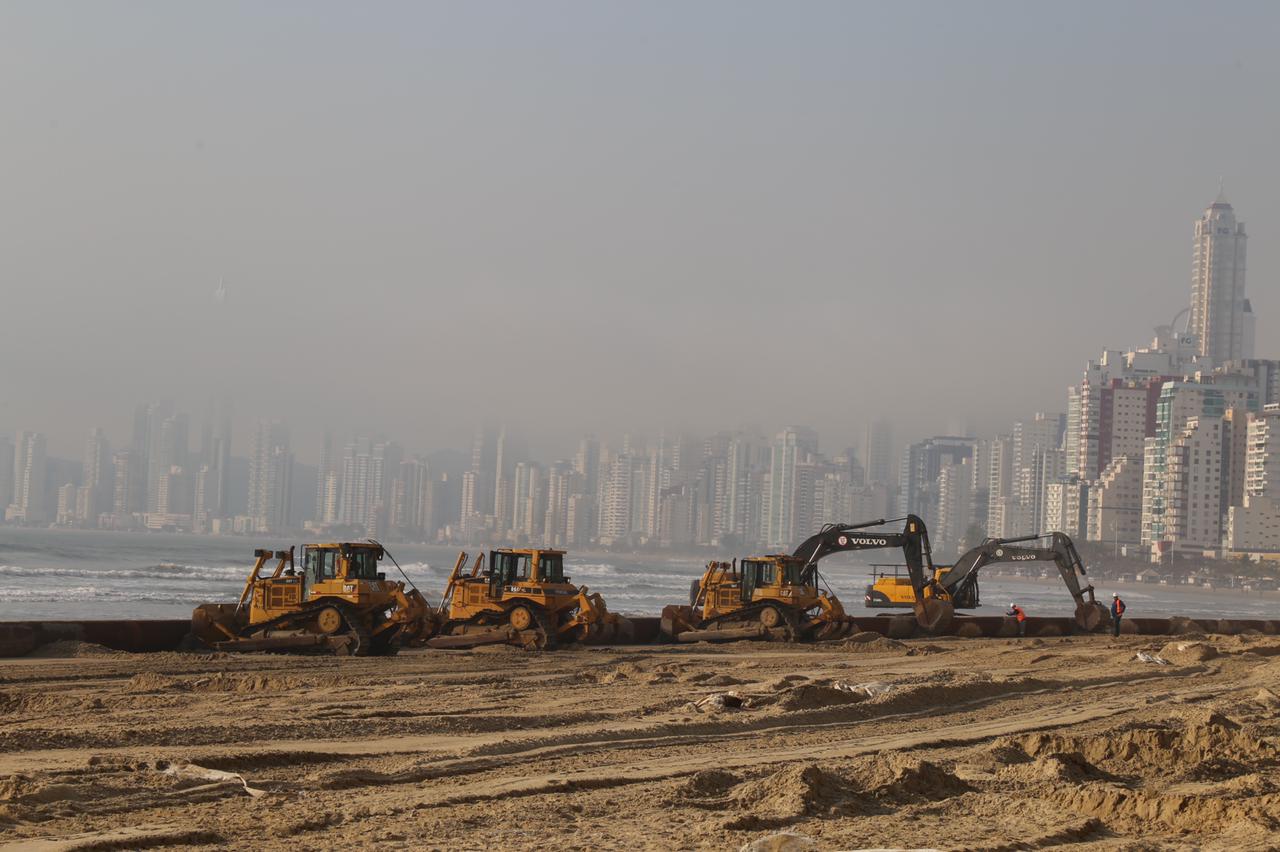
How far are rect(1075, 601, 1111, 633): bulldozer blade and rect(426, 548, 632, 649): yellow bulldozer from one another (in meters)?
16.6

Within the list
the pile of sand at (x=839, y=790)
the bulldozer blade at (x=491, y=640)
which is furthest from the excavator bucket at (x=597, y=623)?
the pile of sand at (x=839, y=790)

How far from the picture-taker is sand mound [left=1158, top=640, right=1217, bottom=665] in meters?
26.3

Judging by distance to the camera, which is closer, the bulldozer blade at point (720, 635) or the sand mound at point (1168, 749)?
the sand mound at point (1168, 749)

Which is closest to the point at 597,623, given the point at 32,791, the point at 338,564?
the point at 338,564

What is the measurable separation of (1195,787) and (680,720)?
17.6 ft

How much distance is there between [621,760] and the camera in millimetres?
12242

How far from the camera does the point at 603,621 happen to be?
28.9 meters

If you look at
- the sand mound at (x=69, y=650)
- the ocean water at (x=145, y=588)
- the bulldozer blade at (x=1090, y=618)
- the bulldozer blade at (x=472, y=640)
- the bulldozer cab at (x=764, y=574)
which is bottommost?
the ocean water at (x=145, y=588)

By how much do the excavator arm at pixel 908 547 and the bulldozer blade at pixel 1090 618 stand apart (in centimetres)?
521

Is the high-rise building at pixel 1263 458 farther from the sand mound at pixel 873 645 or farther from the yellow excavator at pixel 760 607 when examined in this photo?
the yellow excavator at pixel 760 607

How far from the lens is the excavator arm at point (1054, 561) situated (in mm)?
38656

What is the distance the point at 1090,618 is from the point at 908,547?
7.18 m

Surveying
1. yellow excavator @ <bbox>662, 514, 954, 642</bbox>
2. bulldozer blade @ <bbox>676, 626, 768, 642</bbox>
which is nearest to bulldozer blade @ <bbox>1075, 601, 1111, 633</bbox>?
yellow excavator @ <bbox>662, 514, 954, 642</bbox>

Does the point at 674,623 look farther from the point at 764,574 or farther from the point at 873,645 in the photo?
the point at 873,645
